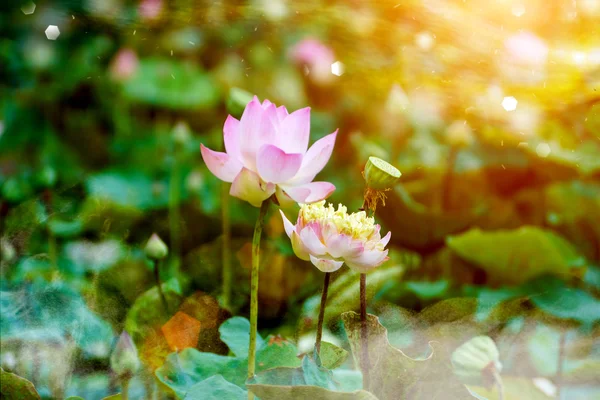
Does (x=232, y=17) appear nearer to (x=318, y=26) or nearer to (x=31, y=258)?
(x=318, y=26)

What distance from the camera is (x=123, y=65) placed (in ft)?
2.96

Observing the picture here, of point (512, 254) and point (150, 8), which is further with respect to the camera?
point (150, 8)

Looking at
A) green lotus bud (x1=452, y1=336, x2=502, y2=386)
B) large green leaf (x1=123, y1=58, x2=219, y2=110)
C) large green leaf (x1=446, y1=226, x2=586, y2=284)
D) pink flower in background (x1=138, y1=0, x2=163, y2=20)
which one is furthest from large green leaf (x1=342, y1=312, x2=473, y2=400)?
large green leaf (x1=123, y1=58, x2=219, y2=110)

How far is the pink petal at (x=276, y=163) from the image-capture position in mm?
185

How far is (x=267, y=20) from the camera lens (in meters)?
0.79

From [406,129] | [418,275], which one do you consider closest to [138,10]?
[406,129]

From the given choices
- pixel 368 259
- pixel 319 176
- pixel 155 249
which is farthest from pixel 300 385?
pixel 319 176

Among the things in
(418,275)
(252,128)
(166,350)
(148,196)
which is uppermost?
(252,128)

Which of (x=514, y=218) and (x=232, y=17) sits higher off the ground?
(x=232, y=17)

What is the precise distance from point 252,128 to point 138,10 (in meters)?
0.58

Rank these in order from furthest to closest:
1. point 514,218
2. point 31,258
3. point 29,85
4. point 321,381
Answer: point 29,85 → point 514,218 → point 31,258 → point 321,381

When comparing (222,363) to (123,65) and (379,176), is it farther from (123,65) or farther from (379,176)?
(123,65)

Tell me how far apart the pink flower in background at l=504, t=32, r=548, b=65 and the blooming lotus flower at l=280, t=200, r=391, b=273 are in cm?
37

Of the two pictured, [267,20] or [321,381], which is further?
[267,20]
